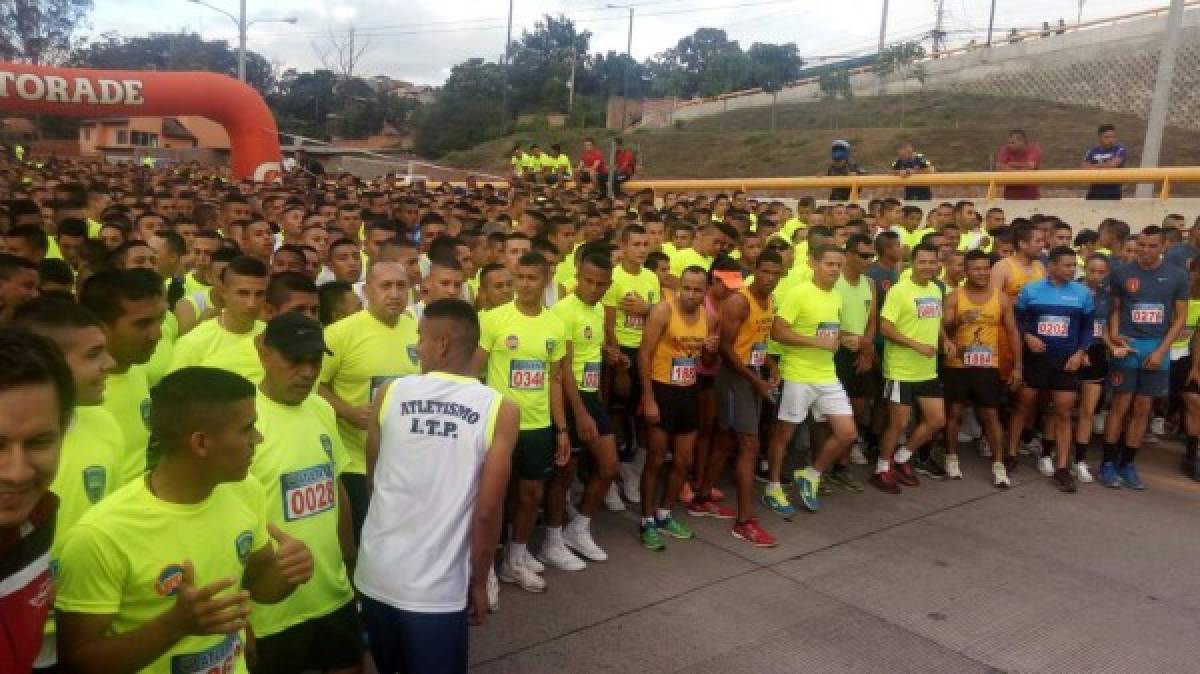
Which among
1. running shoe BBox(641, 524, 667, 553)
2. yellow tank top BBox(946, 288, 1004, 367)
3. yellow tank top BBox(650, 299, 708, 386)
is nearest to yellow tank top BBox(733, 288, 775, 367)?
yellow tank top BBox(650, 299, 708, 386)

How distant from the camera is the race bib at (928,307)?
6945 mm

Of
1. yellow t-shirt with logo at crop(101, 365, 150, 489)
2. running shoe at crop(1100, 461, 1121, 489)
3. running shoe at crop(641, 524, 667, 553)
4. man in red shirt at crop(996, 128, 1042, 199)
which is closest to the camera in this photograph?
yellow t-shirt with logo at crop(101, 365, 150, 489)

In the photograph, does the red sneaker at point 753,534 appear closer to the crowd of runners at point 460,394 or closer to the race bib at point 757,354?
the crowd of runners at point 460,394

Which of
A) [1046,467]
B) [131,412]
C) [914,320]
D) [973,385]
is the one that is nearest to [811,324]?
[914,320]

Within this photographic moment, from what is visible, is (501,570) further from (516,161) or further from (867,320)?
(516,161)

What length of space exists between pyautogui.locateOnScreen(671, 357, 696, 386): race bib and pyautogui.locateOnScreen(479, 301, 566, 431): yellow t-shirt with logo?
104 centimetres

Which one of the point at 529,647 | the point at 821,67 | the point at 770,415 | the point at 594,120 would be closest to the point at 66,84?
the point at 770,415

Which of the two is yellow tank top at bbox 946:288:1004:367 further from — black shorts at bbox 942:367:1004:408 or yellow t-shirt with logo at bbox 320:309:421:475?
yellow t-shirt with logo at bbox 320:309:421:475

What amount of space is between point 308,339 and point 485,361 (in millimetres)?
1948

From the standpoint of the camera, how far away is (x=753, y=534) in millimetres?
5797

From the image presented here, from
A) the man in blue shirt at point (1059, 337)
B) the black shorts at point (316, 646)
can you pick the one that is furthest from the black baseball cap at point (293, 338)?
the man in blue shirt at point (1059, 337)

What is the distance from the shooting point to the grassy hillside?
31.2 metres

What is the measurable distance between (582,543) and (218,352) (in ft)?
8.32

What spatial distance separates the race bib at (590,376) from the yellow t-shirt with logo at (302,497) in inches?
96.5
